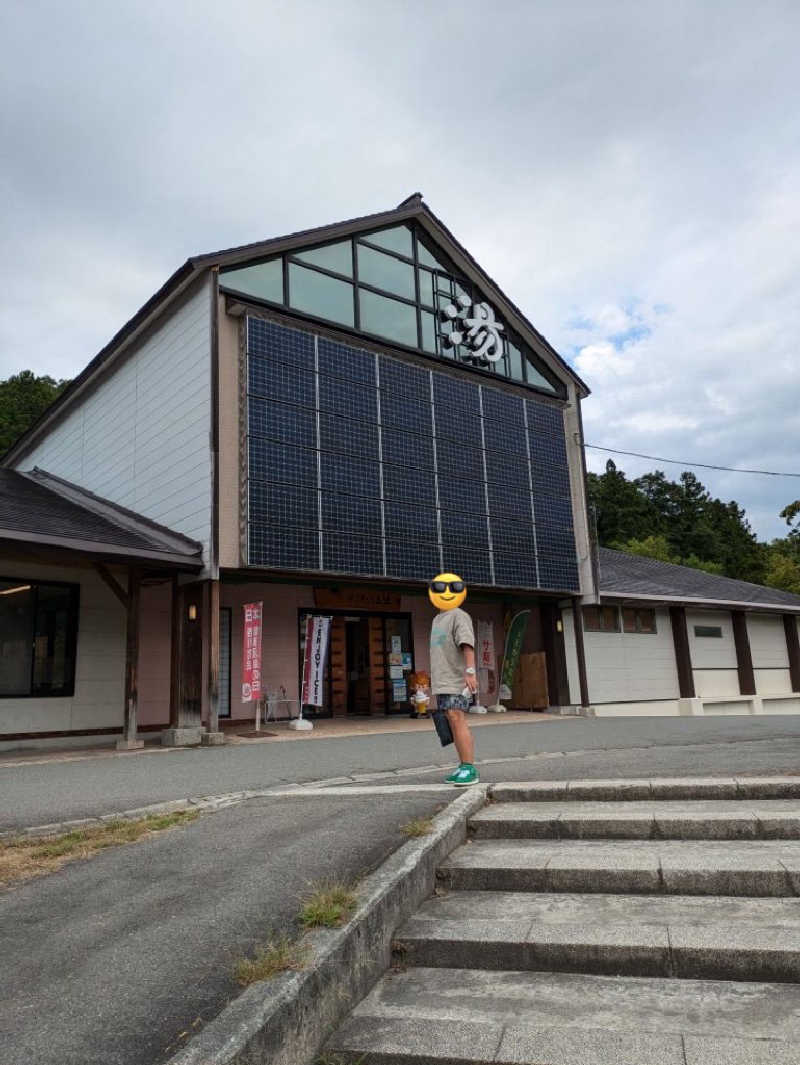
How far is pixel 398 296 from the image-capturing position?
15.2 m

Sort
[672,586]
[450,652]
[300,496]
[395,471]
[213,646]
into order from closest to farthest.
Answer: [450,652], [213,646], [300,496], [395,471], [672,586]

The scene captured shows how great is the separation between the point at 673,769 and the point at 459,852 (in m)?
2.52

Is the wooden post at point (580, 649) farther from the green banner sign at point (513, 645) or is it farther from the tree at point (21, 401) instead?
the tree at point (21, 401)

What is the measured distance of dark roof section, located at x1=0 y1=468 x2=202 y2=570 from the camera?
389 inches

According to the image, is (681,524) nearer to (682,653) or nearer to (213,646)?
(682,653)

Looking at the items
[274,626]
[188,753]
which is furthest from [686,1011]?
[274,626]

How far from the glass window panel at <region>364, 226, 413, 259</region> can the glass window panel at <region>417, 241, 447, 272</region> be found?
0.83 feet

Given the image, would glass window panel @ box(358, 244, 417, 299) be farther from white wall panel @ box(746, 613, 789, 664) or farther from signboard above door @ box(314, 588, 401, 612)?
white wall panel @ box(746, 613, 789, 664)

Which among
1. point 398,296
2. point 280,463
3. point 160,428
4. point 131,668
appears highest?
point 398,296

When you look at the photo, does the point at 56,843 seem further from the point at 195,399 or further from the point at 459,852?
the point at 195,399

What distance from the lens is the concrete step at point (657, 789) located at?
496 cm

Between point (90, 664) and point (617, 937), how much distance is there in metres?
10.9

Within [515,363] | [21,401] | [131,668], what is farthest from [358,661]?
[21,401]

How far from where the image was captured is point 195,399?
12.5 m
